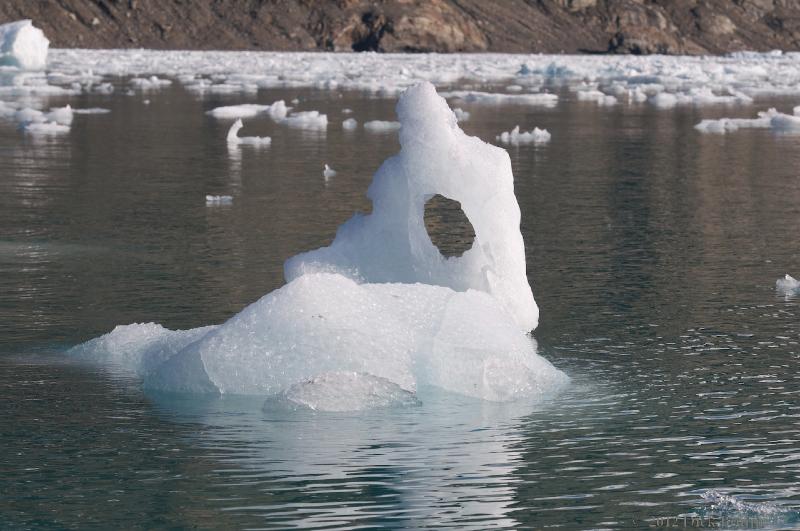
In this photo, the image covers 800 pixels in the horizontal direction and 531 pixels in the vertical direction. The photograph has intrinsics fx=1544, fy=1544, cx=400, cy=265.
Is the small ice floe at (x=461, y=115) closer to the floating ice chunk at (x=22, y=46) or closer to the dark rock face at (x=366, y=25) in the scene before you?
the floating ice chunk at (x=22, y=46)

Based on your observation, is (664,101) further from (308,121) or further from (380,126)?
(308,121)

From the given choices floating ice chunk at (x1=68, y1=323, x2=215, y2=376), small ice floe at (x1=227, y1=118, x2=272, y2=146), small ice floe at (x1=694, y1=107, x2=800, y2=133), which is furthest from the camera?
small ice floe at (x1=694, y1=107, x2=800, y2=133)

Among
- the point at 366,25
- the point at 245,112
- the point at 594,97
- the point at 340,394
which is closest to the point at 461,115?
the point at 245,112

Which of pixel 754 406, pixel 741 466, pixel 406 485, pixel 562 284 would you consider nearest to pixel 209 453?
pixel 406 485

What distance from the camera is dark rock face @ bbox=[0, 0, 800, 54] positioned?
79.7 meters

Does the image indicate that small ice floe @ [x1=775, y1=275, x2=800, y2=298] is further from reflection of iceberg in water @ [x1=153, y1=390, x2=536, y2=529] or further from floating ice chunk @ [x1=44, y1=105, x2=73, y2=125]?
floating ice chunk @ [x1=44, y1=105, x2=73, y2=125]

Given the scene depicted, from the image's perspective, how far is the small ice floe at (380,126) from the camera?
29.8 metres

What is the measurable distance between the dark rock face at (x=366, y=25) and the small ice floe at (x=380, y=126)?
51.2 meters

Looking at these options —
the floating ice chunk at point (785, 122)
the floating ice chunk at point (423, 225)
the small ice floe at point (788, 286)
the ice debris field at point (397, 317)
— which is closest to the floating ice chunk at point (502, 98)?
the floating ice chunk at point (785, 122)

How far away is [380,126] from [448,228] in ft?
45.1

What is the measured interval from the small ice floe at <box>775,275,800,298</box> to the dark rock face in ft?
226

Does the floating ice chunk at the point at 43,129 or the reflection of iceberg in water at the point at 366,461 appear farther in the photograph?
the floating ice chunk at the point at 43,129

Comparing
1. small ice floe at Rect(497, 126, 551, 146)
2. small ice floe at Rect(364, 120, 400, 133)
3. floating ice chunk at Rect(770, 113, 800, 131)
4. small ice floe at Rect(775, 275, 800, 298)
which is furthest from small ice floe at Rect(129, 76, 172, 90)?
small ice floe at Rect(775, 275, 800, 298)

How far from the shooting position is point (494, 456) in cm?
783
